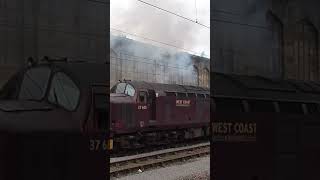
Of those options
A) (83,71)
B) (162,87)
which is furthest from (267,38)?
(162,87)

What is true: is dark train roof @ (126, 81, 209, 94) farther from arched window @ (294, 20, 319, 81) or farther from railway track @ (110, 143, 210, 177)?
arched window @ (294, 20, 319, 81)

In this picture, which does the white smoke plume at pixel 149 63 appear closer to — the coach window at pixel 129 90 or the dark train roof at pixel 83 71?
the coach window at pixel 129 90

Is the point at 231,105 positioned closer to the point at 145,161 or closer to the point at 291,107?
the point at 291,107

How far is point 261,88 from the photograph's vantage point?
2615 mm

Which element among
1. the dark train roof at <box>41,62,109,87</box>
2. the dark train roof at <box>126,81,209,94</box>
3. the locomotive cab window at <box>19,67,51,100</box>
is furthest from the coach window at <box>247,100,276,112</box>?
the dark train roof at <box>126,81,209,94</box>

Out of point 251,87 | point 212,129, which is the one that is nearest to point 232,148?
point 212,129

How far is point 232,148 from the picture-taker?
2619 mm

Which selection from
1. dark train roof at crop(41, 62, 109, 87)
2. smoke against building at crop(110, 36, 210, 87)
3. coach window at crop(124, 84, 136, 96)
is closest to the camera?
dark train roof at crop(41, 62, 109, 87)

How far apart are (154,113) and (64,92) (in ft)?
50.5

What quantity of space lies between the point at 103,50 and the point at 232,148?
862 millimetres

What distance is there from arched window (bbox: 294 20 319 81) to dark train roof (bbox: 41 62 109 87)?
1.03 meters

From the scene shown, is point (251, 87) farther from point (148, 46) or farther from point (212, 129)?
point (148, 46)

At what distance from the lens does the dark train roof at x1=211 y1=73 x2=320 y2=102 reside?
259 cm

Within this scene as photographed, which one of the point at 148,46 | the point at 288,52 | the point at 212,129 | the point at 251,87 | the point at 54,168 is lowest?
the point at 54,168
